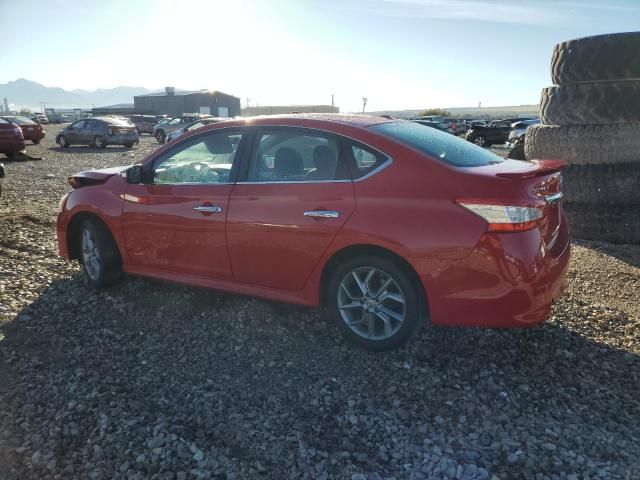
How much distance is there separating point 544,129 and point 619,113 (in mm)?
834

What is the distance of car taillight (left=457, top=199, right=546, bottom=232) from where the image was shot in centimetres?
309

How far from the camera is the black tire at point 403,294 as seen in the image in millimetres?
3396

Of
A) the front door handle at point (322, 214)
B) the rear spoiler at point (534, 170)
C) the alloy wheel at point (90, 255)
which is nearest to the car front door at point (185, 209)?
the alloy wheel at point (90, 255)

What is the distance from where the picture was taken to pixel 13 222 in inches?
291

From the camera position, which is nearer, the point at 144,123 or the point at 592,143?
the point at 592,143

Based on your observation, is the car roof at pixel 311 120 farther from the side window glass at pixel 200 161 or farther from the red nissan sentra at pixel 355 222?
the side window glass at pixel 200 161

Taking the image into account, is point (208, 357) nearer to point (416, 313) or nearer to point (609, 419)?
point (416, 313)

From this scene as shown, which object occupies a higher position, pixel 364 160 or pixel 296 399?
pixel 364 160

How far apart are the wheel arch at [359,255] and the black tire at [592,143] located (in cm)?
396

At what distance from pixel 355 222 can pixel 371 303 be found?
1.95 ft

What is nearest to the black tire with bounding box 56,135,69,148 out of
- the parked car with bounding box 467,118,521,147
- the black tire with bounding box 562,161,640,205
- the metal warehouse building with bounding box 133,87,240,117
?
the parked car with bounding box 467,118,521,147

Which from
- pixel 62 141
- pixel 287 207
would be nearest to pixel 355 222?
pixel 287 207

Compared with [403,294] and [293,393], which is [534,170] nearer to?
[403,294]

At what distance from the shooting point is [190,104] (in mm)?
69875
